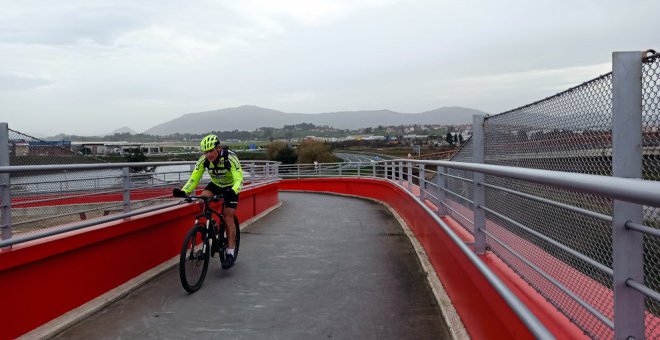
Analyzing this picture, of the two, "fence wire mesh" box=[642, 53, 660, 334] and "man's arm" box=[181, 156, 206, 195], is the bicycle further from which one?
"fence wire mesh" box=[642, 53, 660, 334]

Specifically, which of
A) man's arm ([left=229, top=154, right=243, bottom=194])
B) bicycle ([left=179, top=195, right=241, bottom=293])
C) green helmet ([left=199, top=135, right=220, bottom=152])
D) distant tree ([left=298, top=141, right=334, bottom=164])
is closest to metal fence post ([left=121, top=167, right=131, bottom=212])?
bicycle ([left=179, top=195, right=241, bottom=293])

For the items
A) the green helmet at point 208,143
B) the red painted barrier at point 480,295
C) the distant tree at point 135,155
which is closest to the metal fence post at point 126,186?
the green helmet at point 208,143

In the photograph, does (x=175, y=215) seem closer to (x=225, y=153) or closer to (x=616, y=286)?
(x=225, y=153)

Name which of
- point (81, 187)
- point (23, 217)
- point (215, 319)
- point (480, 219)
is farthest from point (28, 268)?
point (480, 219)

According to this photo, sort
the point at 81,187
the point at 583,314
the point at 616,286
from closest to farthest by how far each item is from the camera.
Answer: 1. the point at 616,286
2. the point at 583,314
3. the point at 81,187

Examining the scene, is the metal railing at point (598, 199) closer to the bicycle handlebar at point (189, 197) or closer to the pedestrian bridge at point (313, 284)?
the pedestrian bridge at point (313, 284)

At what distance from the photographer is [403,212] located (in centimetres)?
1284

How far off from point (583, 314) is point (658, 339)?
524 millimetres

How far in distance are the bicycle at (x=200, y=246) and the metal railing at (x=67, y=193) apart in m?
0.87

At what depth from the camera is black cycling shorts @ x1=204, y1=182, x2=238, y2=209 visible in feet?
22.3

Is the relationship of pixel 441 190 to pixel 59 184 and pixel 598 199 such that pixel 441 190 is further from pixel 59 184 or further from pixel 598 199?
pixel 59 184

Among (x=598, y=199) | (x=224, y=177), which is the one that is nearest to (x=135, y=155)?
(x=224, y=177)

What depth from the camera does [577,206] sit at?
272cm

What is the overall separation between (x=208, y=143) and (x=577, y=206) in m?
4.73
